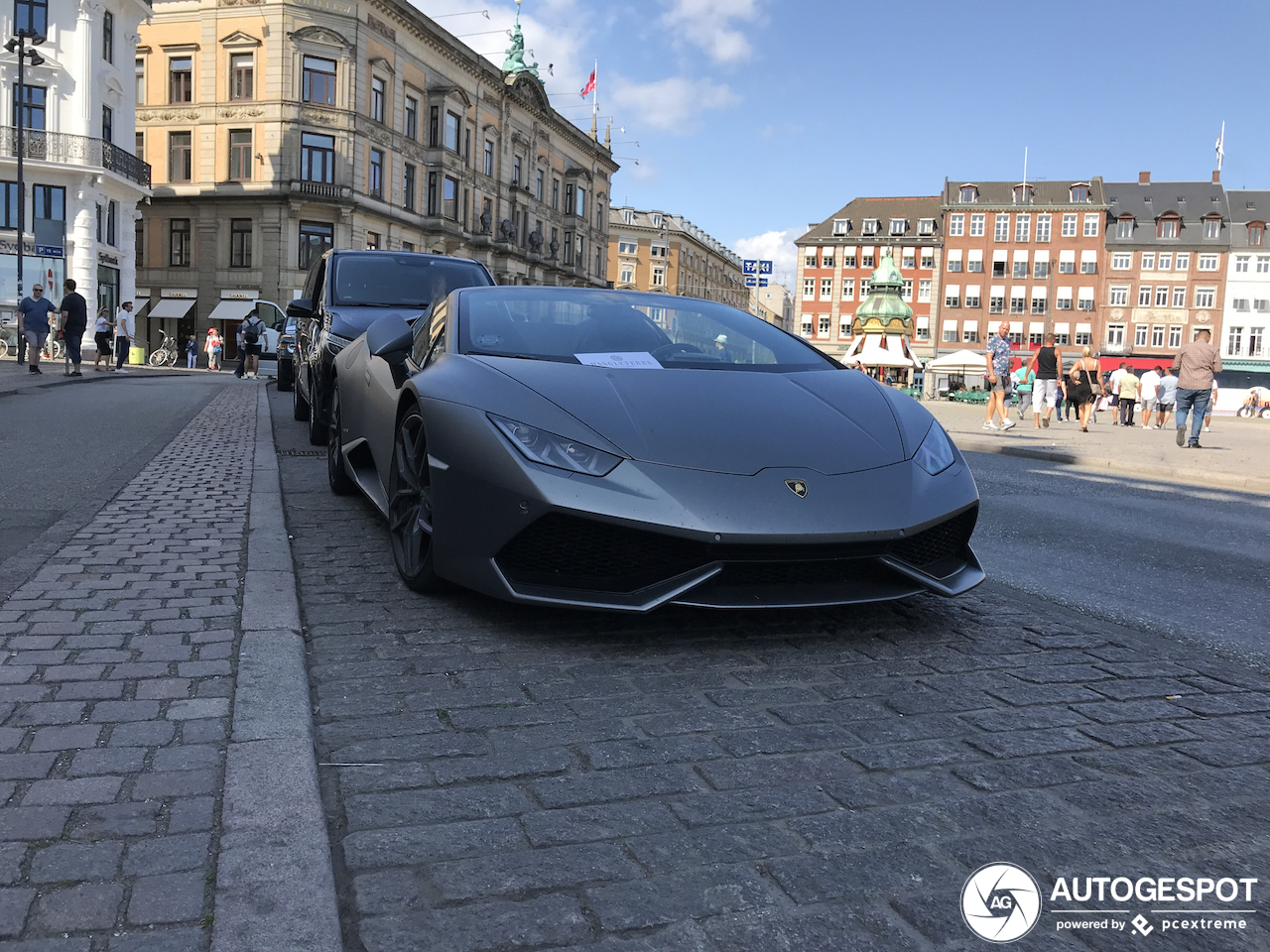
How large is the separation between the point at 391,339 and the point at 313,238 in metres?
41.8

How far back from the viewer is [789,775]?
246cm

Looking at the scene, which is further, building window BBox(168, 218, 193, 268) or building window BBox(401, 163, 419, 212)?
building window BBox(401, 163, 419, 212)

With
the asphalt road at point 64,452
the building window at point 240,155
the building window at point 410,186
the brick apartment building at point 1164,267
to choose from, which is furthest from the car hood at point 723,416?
the brick apartment building at point 1164,267

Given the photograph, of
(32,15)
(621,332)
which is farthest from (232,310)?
(621,332)

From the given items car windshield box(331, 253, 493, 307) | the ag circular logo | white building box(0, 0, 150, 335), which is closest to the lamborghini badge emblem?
the ag circular logo

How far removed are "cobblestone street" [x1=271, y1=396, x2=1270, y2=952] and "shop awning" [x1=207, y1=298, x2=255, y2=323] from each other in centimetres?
4286

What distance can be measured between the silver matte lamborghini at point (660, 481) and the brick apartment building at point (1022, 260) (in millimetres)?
84718

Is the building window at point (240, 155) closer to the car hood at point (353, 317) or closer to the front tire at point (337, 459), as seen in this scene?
the car hood at point (353, 317)

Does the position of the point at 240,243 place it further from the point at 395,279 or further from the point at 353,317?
the point at 353,317

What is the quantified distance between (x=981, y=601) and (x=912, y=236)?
90.9 m

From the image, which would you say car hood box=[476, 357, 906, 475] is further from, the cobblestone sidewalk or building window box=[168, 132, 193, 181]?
building window box=[168, 132, 193, 181]

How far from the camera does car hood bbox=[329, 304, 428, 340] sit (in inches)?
316

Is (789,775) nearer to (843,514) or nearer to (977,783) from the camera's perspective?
(977,783)

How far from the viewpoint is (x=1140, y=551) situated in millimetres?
6090
